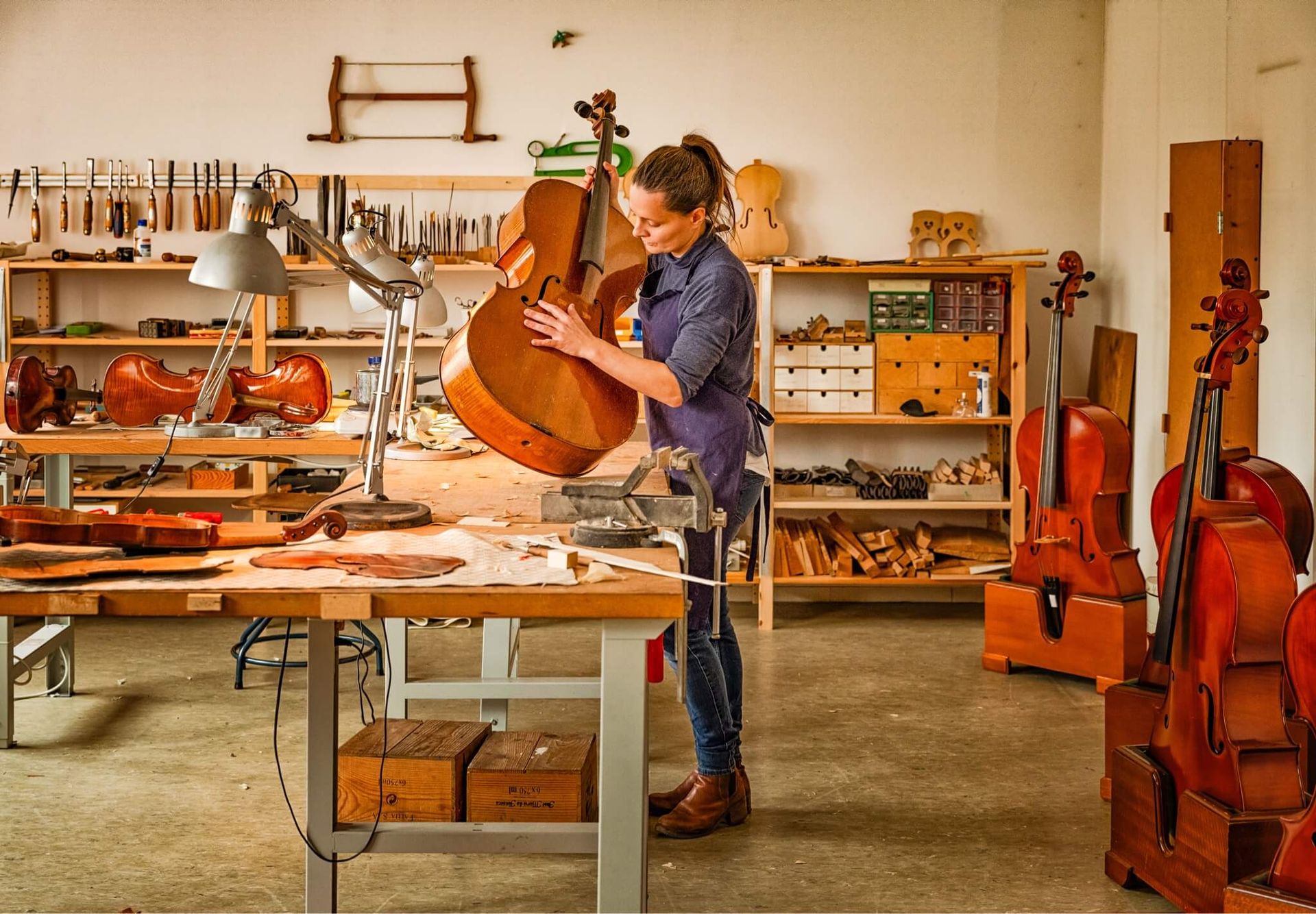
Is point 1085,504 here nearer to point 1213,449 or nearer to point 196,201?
point 1213,449

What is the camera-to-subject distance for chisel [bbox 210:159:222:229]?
6.01 meters

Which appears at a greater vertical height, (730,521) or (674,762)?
(730,521)

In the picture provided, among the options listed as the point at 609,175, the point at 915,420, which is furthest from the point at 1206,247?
the point at 609,175

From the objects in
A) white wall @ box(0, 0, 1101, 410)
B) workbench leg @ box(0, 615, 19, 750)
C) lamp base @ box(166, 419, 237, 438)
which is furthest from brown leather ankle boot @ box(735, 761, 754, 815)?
white wall @ box(0, 0, 1101, 410)

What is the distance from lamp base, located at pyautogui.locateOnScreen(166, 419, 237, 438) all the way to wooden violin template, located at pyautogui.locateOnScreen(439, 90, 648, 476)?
199cm

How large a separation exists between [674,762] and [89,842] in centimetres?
161

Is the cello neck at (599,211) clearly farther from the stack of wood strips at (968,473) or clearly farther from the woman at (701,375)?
the stack of wood strips at (968,473)

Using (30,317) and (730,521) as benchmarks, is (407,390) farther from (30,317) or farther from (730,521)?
(30,317)

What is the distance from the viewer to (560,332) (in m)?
2.31

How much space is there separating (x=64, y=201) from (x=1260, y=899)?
5.81m

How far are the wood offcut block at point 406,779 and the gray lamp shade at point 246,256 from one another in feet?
4.10

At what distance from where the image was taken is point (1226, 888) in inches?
85.7

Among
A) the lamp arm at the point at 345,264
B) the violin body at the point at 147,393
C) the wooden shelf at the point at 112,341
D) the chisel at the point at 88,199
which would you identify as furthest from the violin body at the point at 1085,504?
the chisel at the point at 88,199

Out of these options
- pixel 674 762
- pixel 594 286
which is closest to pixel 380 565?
pixel 594 286
